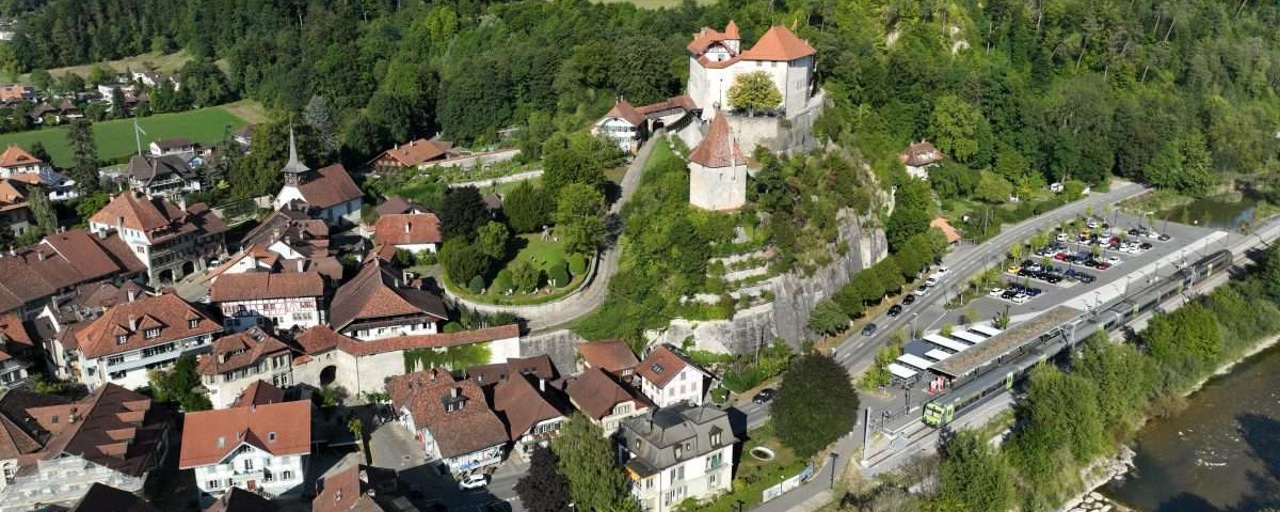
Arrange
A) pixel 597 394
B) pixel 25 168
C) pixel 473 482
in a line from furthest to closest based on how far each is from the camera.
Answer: pixel 25 168, pixel 597 394, pixel 473 482

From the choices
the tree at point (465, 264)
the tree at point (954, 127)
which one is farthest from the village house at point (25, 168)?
the tree at point (954, 127)

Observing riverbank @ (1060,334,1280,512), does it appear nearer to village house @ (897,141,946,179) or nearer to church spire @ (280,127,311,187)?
village house @ (897,141,946,179)

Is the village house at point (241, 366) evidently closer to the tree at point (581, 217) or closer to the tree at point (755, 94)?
the tree at point (581, 217)

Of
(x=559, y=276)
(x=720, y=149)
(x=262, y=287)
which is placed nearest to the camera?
(x=262, y=287)

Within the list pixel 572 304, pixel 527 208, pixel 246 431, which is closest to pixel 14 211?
pixel 527 208

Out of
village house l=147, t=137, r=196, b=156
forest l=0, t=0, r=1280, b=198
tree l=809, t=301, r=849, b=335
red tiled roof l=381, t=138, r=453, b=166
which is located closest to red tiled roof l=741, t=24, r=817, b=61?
forest l=0, t=0, r=1280, b=198

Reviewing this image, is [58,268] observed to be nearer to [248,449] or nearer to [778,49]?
[248,449]

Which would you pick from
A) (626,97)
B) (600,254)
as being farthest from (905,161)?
(600,254)
